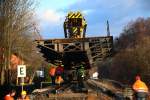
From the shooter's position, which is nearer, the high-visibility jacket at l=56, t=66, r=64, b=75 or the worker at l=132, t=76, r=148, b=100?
the worker at l=132, t=76, r=148, b=100

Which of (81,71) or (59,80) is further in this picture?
(81,71)

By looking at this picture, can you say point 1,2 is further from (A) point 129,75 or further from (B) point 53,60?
(A) point 129,75

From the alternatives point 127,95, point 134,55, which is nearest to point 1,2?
point 127,95

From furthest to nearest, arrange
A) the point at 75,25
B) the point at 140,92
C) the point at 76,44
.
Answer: the point at 75,25
the point at 76,44
the point at 140,92

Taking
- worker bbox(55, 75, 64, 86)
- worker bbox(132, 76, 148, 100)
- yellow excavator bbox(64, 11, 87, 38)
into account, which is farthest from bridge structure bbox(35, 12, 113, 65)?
worker bbox(132, 76, 148, 100)

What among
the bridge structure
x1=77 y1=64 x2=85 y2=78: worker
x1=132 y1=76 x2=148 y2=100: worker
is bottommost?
x1=132 y1=76 x2=148 y2=100: worker

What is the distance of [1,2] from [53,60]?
713cm

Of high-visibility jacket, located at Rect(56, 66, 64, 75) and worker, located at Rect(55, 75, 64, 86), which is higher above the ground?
high-visibility jacket, located at Rect(56, 66, 64, 75)

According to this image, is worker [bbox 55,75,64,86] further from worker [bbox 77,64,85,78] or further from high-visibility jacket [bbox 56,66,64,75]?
worker [bbox 77,64,85,78]

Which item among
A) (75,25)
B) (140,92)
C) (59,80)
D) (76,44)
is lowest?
(140,92)

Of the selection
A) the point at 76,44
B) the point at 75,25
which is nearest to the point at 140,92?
the point at 76,44

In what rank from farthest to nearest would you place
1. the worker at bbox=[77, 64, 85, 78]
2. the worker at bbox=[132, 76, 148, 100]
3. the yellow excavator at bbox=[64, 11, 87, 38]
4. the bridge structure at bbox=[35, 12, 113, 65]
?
the worker at bbox=[77, 64, 85, 78] < the yellow excavator at bbox=[64, 11, 87, 38] < the bridge structure at bbox=[35, 12, 113, 65] < the worker at bbox=[132, 76, 148, 100]

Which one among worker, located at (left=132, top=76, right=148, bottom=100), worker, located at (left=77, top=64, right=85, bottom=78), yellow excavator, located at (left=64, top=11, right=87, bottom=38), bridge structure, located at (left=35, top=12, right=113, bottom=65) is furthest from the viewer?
worker, located at (left=77, top=64, right=85, bottom=78)

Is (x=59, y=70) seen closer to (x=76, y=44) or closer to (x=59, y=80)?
(x=59, y=80)
